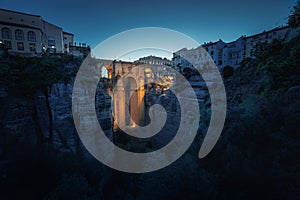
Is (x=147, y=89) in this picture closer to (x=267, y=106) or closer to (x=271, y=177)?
(x=267, y=106)

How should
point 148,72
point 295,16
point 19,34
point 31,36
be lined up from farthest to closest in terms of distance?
1. point 148,72
2. point 31,36
3. point 19,34
4. point 295,16

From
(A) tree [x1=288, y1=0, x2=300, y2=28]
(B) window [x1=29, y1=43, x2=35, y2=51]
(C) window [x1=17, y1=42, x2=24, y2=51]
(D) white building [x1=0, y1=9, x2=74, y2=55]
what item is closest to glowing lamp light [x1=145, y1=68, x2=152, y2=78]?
(D) white building [x1=0, y1=9, x2=74, y2=55]

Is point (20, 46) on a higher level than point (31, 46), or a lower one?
lower

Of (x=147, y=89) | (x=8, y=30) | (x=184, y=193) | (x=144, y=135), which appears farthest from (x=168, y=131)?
(x=8, y=30)

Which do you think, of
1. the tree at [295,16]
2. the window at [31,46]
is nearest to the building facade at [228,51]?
the tree at [295,16]

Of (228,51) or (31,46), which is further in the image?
(228,51)

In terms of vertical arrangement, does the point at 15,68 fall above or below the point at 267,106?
above

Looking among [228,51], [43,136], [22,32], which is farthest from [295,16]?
[22,32]

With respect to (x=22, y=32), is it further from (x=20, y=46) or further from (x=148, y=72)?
(x=148, y=72)

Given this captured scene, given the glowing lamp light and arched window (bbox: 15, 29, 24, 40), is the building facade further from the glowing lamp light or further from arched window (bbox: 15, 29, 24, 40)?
arched window (bbox: 15, 29, 24, 40)

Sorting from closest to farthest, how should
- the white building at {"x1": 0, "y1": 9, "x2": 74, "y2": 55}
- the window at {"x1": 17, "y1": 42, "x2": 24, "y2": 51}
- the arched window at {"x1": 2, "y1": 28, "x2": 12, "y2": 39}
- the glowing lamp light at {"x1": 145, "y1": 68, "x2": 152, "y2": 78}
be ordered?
1. the arched window at {"x1": 2, "y1": 28, "x2": 12, "y2": 39}
2. the white building at {"x1": 0, "y1": 9, "x2": 74, "y2": 55}
3. the window at {"x1": 17, "y1": 42, "x2": 24, "y2": 51}
4. the glowing lamp light at {"x1": 145, "y1": 68, "x2": 152, "y2": 78}

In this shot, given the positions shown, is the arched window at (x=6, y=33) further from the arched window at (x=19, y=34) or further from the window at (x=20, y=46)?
the window at (x=20, y=46)

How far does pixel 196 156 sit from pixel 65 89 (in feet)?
34.4

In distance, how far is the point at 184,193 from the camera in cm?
532
